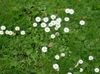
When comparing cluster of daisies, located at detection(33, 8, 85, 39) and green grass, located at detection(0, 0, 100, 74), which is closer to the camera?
green grass, located at detection(0, 0, 100, 74)

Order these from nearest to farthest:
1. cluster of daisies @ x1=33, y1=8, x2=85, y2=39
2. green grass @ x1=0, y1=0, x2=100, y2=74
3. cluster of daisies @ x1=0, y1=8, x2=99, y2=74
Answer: green grass @ x1=0, y1=0, x2=100, y2=74
cluster of daisies @ x1=0, y1=8, x2=99, y2=74
cluster of daisies @ x1=33, y1=8, x2=85, y2=39

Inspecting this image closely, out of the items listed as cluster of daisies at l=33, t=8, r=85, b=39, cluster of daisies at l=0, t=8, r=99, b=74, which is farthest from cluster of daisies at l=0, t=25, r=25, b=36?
cluster of daisies at l=33, t=8, r=85, b=39

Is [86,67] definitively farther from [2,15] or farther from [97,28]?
[2,15]

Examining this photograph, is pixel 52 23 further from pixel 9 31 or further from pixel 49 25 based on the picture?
pixel 9 31

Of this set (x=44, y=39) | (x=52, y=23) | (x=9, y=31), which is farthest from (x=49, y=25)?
(x=9, y=31)

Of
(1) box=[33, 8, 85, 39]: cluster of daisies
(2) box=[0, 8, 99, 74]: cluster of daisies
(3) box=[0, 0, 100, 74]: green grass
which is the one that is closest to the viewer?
(3) box=[0, 0, 100, 74]: green grass

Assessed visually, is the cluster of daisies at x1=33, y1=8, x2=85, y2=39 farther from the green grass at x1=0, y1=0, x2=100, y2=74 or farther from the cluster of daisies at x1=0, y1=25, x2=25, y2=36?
the cluster of daisies at x1=0, y1=25, x2=25, y2=36

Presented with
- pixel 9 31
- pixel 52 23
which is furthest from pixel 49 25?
pixel 9 31

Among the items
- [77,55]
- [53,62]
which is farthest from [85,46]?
[53,62]

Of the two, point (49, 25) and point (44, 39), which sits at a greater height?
point (49, 25)
